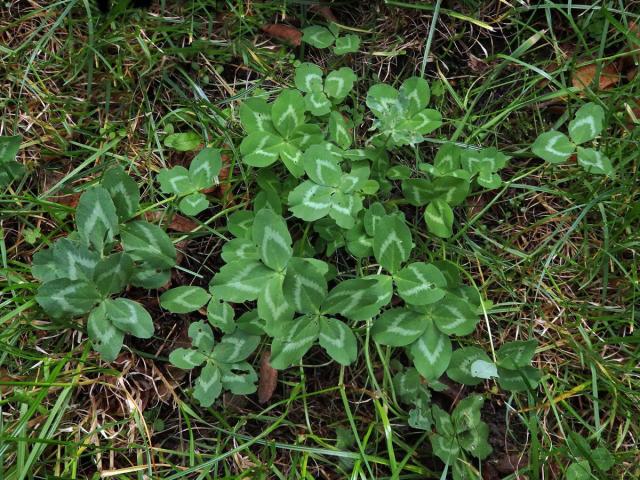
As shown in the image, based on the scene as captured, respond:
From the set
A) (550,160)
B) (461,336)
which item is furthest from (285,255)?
(550,160)

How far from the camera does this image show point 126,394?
242cm

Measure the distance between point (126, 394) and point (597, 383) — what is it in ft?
6.00

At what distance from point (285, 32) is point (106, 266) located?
1.26m

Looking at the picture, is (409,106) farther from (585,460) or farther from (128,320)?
(585,460)

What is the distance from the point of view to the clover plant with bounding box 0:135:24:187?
252cm

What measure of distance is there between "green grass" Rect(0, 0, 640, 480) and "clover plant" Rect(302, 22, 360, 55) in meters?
0.08

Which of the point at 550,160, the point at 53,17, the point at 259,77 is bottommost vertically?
the point at 550,160

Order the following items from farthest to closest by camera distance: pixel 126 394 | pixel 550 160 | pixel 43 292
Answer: pixel 550 160
pixel 126 394
pixel 43 292

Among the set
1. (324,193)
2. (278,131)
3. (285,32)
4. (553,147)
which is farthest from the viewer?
(285,32)

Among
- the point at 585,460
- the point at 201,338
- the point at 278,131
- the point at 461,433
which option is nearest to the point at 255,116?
the point at 278,131

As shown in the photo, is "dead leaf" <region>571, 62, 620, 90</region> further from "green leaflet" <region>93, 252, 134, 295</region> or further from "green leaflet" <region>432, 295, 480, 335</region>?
"green leaflet" <region>93, 252, 134, 295</region>

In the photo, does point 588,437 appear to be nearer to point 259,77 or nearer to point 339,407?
point 339,407

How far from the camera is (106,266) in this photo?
2291mm

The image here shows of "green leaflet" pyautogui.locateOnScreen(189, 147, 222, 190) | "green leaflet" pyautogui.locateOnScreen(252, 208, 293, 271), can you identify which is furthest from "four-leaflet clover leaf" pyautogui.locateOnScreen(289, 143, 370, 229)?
"green leaflet" pyautogui.locateOnScreen(189, 147, 222, 190)
